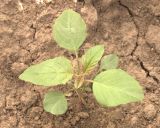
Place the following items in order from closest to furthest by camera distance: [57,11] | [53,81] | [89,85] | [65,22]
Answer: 1. [53,81]
2. [65,22]
3. [89,85]
4. [57,11]

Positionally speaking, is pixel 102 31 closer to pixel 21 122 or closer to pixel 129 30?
pixel 129 30

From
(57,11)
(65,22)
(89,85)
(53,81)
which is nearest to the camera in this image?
(53,81)

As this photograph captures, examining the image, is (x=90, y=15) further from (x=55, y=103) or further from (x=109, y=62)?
(x=55, y=103)

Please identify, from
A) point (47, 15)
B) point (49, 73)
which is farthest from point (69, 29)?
point (47, 15)

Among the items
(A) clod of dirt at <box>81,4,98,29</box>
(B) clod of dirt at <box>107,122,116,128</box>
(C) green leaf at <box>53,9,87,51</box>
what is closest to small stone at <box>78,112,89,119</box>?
(B) clod of dirt at <box>107,122,116,128</box>

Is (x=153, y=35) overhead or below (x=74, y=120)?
overhead

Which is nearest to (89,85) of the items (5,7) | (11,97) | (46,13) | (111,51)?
(111,51)

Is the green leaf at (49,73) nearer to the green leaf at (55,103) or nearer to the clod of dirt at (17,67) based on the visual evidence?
the green leaf at (55,103)
